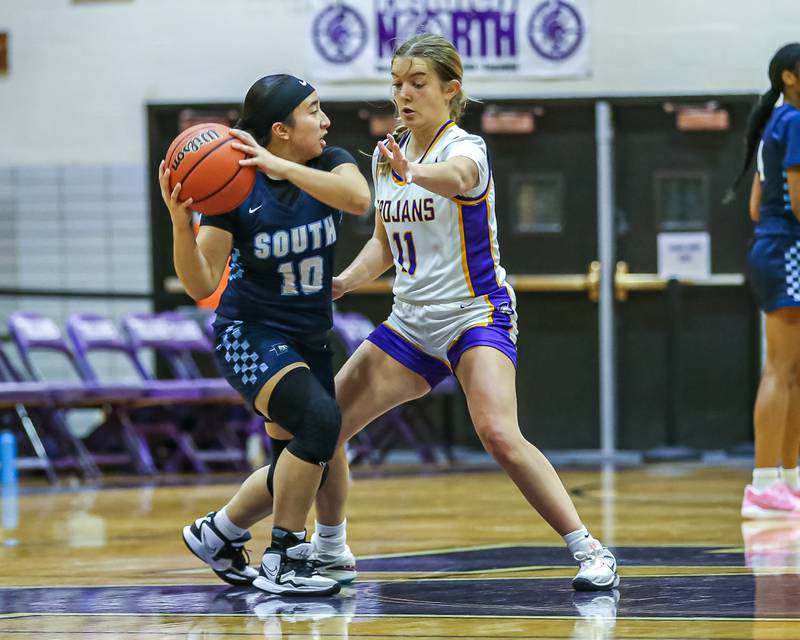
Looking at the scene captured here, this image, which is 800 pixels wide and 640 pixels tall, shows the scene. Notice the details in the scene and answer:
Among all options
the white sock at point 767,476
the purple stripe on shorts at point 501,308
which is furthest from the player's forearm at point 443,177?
the white sock at point 767,476

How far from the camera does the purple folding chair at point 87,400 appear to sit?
8.45 m

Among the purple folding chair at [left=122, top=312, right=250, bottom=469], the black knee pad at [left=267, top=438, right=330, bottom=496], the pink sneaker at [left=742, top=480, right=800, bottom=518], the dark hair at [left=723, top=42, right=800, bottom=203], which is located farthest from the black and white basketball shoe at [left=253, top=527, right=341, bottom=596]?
the purple folding chair at [left=122, top=312, right=250, bottom=469]

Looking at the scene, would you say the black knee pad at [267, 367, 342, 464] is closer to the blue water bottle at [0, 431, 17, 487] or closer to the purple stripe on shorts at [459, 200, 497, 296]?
the purple stripe on shorts at [459, 200, 497, 296]

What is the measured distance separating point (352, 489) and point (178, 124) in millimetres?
4099

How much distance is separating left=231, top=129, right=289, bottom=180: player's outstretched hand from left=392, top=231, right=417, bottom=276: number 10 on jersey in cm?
45

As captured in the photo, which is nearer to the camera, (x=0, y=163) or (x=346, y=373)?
(x=346, y=373)

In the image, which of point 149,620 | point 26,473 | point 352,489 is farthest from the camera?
point 26,473

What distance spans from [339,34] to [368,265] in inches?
258

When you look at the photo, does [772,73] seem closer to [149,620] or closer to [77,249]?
[149,620]

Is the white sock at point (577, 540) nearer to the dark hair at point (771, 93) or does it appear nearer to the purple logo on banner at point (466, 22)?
the dark hair at point (771, 93)

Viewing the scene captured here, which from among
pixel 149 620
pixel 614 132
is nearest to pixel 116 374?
pixel 614 132

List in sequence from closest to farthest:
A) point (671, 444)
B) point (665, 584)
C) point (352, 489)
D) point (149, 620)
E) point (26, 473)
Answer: point (149, 620) < point (665, 584) < point (352, 489) < point (26, 473) < point (671, 444)

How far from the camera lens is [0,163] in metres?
10.5

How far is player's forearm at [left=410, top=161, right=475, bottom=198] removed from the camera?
3.42 meters
